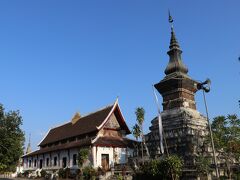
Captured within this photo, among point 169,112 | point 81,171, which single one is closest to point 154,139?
point 169,112

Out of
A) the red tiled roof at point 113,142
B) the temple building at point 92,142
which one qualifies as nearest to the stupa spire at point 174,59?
the temple building at point 92,142

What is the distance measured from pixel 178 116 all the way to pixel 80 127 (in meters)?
13.6

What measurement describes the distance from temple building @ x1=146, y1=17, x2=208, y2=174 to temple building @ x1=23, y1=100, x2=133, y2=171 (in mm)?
4425

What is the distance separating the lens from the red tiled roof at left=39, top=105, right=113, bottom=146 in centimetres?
3922

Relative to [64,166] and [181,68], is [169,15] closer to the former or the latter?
[181,68]

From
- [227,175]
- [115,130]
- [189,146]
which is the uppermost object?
[115,130]

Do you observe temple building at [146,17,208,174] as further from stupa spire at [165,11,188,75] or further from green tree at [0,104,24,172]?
green tree at [0,104,24,172]

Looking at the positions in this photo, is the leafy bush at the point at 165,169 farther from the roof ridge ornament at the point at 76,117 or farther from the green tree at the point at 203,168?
the roof ridge ornament at the point at 76,117

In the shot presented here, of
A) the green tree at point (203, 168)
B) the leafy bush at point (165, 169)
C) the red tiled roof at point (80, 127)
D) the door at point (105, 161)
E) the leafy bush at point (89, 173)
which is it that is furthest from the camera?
the red tiled roof at point (80, 127)

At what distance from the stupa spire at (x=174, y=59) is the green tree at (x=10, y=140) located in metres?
20.0

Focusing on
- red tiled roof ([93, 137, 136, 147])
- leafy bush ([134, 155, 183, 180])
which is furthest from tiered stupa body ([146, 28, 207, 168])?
leafy bush ([134, 155, 183, 180])

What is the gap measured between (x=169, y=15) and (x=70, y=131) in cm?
2212

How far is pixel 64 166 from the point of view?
39.5 m

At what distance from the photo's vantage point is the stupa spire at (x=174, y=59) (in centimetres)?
3962
